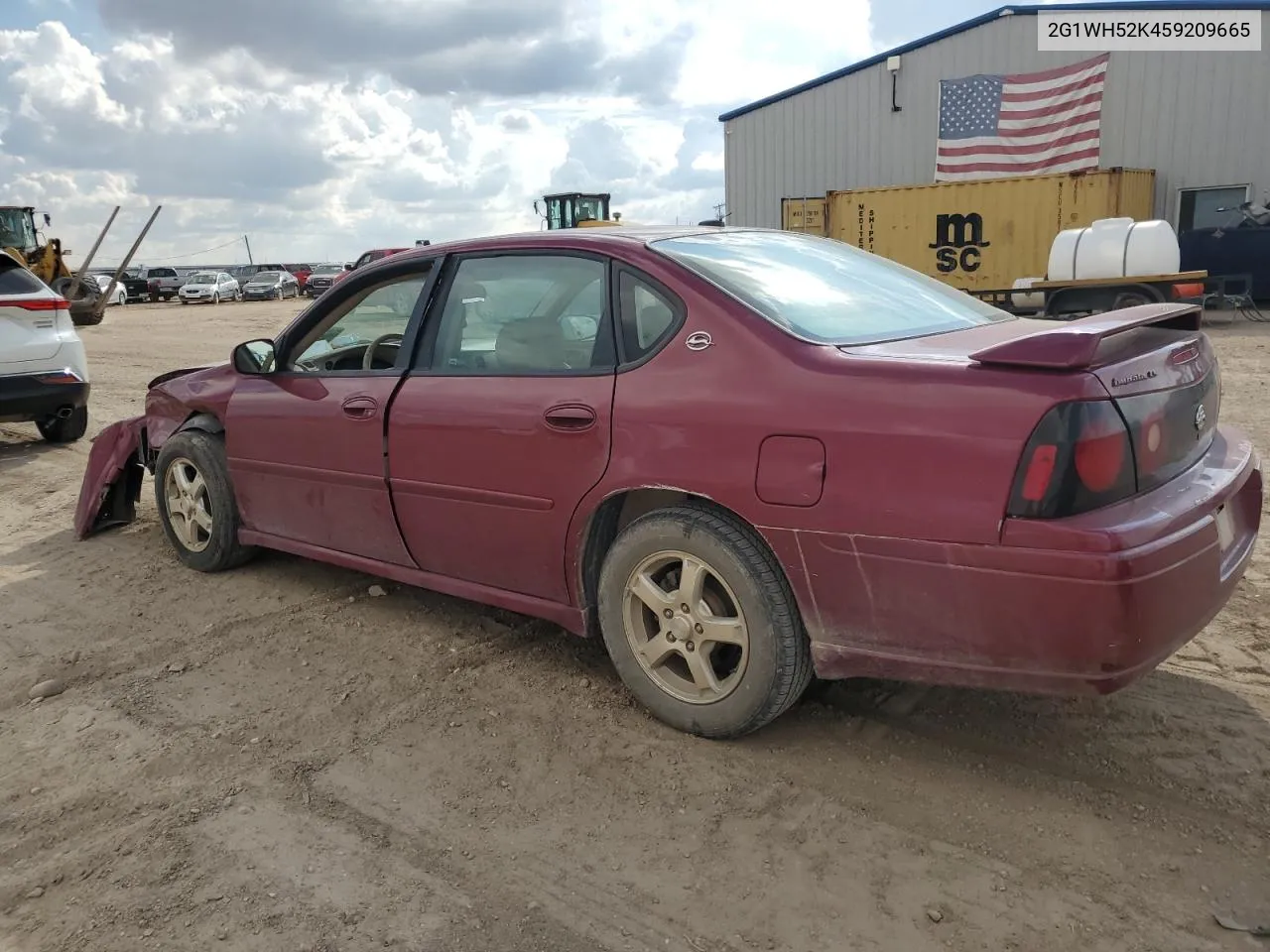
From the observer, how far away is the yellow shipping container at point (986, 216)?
59.1 ft

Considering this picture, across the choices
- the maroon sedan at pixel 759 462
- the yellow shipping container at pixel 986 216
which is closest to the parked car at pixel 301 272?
A: the yellow shipping container at pixel 986 216

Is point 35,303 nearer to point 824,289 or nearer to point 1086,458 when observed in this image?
point 824,289

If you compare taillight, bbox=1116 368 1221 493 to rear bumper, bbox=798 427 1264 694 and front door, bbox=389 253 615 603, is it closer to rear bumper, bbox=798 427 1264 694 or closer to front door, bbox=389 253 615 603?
rear bumper, bbox=798 427 1264 694

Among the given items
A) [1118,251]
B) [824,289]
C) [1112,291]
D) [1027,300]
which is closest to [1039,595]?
[824,289]

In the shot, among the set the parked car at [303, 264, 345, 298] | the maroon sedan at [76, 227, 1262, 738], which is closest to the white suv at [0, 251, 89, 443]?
the maroon sedan at [76, 227, 1262, 738]

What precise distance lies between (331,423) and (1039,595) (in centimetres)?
273

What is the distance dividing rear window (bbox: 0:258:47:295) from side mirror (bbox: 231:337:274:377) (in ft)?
14.7

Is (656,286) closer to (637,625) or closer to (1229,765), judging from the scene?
(637,625)

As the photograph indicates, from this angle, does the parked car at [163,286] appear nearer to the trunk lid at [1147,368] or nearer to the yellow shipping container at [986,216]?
the yellow shipping container at [986,216]

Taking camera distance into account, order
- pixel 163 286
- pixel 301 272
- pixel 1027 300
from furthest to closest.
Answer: pixel 301 272 < pixel 163 286 < pixel 1027 300

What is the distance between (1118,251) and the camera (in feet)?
47.4

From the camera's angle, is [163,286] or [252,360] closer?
[252,360]

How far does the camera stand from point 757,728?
3.04 meters

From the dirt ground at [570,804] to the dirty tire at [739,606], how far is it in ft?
0.36
